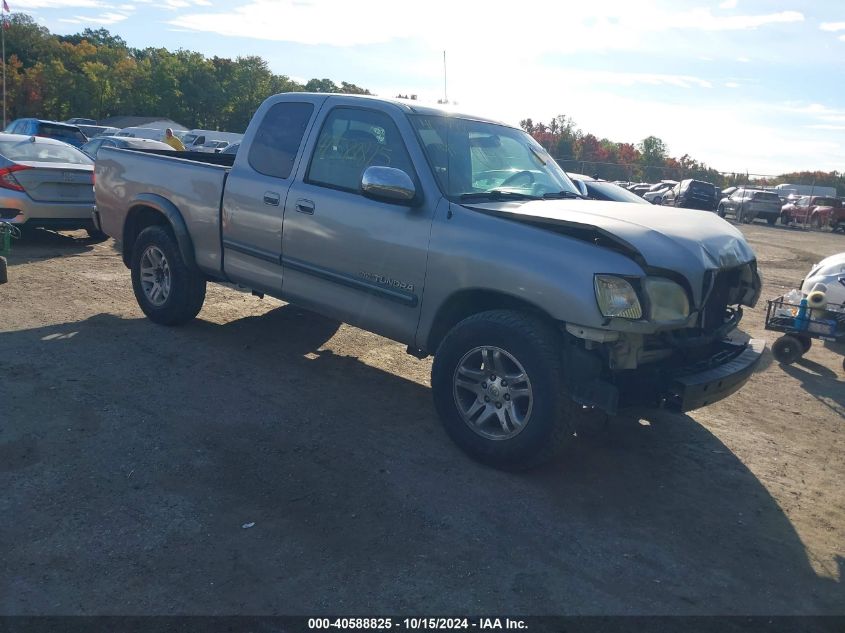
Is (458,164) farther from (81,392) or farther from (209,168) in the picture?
(81,392)

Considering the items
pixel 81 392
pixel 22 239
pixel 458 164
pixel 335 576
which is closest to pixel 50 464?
pixel 81 392

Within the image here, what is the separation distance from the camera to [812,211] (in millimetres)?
32375

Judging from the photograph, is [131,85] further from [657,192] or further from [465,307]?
[465,307]

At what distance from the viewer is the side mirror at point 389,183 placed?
4.62 m

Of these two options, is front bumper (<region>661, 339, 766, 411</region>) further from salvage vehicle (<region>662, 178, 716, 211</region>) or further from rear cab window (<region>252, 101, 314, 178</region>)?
salvage vehicle (<region>662, 178, 716, 211</region>)

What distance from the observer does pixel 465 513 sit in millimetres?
3906

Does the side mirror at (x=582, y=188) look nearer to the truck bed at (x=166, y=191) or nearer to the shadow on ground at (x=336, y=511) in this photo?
the shadow on ground at (x=336, y=511)

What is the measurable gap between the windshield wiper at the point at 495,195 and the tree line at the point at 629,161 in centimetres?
2835

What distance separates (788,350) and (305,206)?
523 centimetres

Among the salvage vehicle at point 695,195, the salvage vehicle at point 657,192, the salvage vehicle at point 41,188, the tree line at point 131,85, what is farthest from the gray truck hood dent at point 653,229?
the tree line at point 131,85

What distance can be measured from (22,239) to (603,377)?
9.91 meters

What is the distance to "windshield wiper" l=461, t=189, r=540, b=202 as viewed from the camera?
488 centimetres

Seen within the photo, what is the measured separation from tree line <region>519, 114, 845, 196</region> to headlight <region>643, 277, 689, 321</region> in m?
29.5

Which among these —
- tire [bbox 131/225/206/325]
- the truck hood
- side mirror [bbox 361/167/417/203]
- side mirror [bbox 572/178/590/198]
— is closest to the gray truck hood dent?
the truck hood
